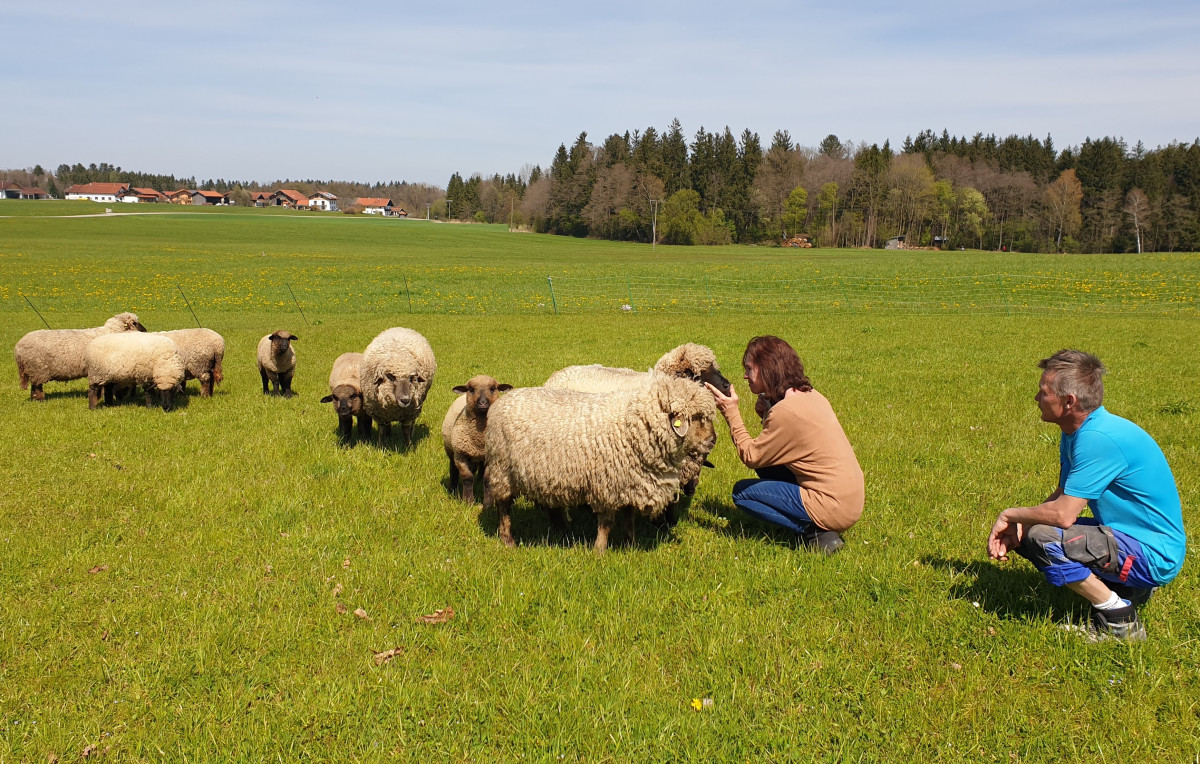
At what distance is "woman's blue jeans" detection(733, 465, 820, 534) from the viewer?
589 centimetres

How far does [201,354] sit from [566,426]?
987 cm

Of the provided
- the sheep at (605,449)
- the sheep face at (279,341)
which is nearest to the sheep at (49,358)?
the sheep face at (279,341)

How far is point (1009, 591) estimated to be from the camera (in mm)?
5137

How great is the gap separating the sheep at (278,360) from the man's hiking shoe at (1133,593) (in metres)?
12.1

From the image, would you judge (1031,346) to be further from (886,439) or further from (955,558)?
(955,558)

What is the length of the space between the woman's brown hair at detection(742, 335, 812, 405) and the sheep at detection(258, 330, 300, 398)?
30.9ft

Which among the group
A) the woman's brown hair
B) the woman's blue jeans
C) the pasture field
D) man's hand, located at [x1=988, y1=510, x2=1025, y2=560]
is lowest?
the pasture field

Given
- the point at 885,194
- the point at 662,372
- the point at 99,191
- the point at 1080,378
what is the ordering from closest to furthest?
the point at 1080,378 → the point at 662,372 → the point at 885,194 → the point at 99,191

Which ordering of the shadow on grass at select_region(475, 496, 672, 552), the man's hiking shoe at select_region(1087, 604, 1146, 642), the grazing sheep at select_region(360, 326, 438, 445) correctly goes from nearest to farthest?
the man's hiking shoe at select_region(1087, 604, 1146, 642)
the shadow on grass at select_region(475, 496, 672, 552)
the grazing sheep at select_region(360, 326, 438, 445)

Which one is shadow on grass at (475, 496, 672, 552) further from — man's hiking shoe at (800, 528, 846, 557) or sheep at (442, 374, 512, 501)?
man's hiking shoe at (800, 528, 846, 557)

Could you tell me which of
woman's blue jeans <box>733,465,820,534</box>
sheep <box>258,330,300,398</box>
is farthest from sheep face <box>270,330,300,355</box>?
woman's blue jeans <box>733,465,820,534</box>

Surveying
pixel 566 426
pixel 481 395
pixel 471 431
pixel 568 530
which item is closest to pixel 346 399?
pixel 471 431

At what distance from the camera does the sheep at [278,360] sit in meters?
12.3

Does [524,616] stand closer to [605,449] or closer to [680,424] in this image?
[605,449]
